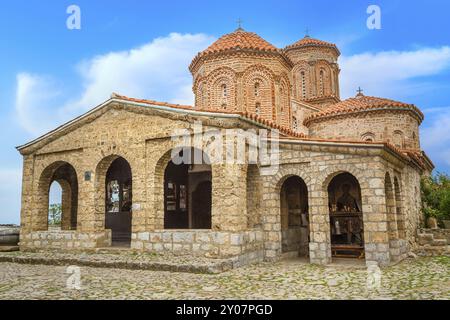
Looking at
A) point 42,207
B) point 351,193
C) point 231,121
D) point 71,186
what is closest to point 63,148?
point 42,207

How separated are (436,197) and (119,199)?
12262 mm

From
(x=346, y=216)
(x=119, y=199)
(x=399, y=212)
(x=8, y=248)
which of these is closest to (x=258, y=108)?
(x=346, y=216)

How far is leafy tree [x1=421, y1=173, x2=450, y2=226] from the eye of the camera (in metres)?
13.8

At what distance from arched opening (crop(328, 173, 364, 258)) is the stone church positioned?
1.3 inches

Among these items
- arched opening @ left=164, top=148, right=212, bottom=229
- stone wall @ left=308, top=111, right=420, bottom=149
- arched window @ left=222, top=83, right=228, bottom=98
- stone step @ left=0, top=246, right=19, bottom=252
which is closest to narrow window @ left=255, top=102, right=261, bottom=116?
arched window @ left=222, top=83, right=228, bottom=98

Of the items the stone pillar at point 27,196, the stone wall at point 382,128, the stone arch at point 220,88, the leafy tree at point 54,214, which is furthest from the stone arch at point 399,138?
the leafy tree at point 54,214

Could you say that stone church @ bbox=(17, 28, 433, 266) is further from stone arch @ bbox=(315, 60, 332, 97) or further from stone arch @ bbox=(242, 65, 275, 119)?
stone arch @ bbox=(315, 60, 332, 97)

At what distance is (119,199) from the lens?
47.3 feet

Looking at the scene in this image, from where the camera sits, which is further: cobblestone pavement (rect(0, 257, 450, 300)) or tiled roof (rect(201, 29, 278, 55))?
tiled roof (rect(201, 29, 278, 55))

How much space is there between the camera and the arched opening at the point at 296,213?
444 inches

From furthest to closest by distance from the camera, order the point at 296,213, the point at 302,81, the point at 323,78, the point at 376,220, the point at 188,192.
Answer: the point at 302,81 < the point at 323,78 < the point at 188,192 < the point at 296,213 < the point at 376,220

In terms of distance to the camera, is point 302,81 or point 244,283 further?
point 302,81

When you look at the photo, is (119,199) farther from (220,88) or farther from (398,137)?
(398,137)

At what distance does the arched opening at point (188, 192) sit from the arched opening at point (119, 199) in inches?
72.8
